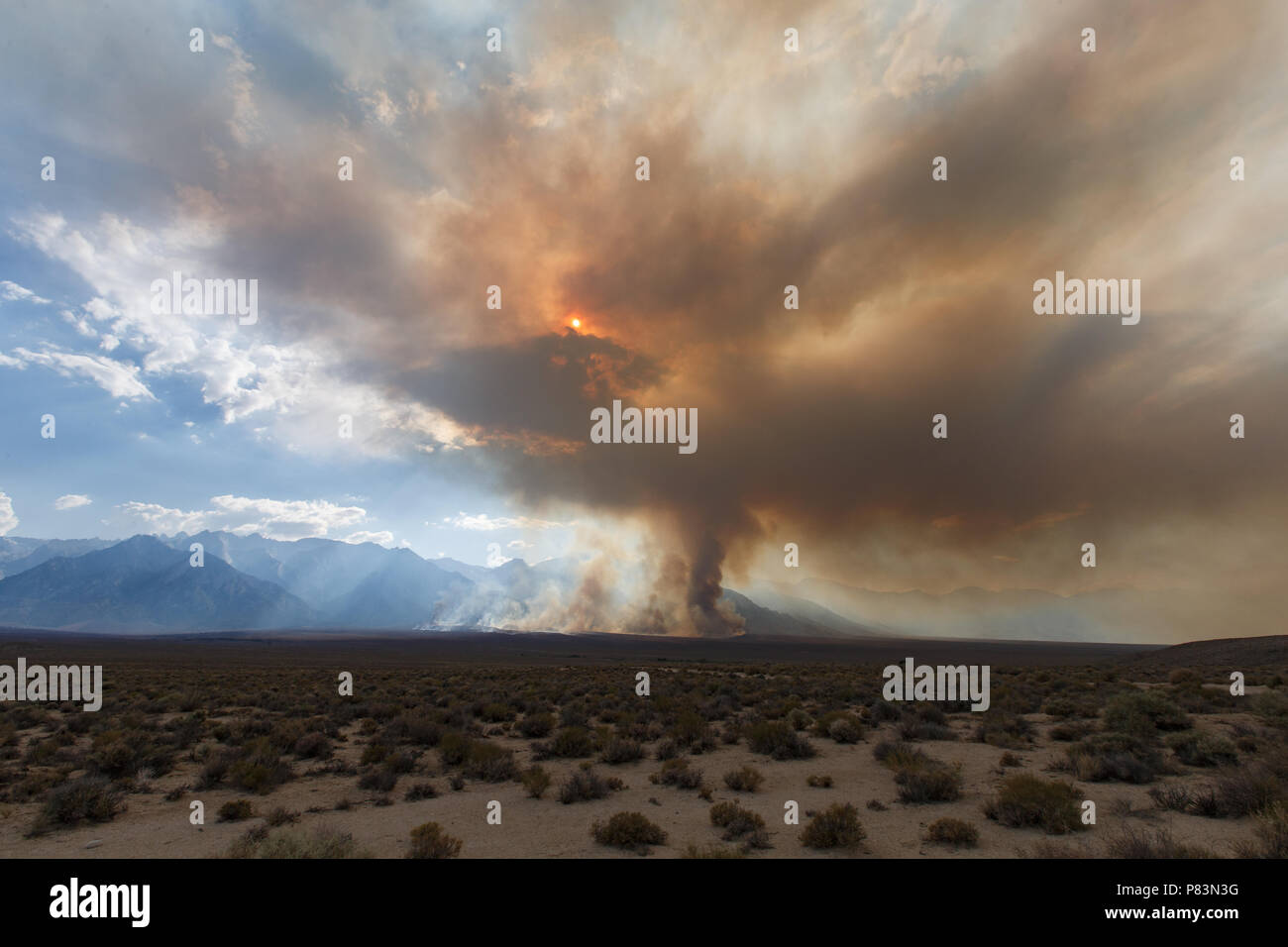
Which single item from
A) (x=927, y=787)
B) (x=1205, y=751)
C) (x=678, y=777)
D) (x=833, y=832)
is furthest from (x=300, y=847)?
(x=1205, y=751)

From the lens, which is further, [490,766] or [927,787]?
[490,766]

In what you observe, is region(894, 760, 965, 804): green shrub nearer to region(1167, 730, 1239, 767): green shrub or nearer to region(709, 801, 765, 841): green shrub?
region(709, 801, 765, 841): green shrub

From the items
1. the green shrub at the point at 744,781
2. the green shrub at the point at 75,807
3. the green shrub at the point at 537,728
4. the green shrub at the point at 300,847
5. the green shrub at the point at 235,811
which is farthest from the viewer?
the green shrub at the point at 537,728

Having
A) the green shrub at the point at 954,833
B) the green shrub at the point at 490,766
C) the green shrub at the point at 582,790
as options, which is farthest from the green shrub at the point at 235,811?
the green shrub at the point at 954,833

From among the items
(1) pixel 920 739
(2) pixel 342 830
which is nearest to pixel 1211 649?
(1) pixel 920 739

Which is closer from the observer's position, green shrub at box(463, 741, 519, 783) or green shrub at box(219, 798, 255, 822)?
green shrub at box(219, 798, 255, 822)

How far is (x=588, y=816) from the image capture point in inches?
452

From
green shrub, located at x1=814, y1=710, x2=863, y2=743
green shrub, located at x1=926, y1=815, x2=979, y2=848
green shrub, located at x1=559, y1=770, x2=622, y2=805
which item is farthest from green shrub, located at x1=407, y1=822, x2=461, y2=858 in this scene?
green shrub, located at x1=814, y1=710, x2=863, y2=743

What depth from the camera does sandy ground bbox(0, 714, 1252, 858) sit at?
Answer: 9.47 meters

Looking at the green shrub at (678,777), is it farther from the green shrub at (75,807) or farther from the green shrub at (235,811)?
the green shrub at (75,807)

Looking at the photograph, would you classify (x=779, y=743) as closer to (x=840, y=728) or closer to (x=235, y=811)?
(x=840, y=728)

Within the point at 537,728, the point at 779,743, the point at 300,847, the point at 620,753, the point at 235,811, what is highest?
the point at 300,847

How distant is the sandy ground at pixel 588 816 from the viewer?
9.47m
